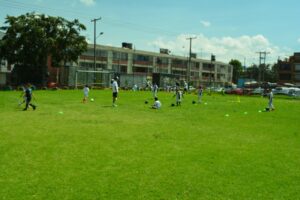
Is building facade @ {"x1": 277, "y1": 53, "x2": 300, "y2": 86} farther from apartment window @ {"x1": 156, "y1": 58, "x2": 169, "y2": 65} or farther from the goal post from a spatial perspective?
the goal post

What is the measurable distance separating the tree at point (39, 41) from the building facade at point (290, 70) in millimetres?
A: 75607

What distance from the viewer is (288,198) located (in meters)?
7.92

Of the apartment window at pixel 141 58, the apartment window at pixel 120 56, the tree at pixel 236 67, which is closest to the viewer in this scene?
the apartment window at pixel 120 56

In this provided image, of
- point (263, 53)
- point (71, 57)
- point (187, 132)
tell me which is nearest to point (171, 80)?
point (71, 57)

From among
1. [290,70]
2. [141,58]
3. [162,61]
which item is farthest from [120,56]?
[290,70]

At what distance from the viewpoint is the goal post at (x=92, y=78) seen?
63.9 metres

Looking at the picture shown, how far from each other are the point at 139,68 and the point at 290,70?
43.0 metres

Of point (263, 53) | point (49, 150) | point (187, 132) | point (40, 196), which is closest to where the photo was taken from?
point (40, 196)

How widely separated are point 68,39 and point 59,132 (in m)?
47.5

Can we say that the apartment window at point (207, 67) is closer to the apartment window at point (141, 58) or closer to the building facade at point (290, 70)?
the building facade at point (290, 70)

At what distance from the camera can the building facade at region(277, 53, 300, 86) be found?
119 m

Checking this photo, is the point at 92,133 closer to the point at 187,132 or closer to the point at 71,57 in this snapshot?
the point at 187,132

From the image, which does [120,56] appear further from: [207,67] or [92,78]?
[92,78]

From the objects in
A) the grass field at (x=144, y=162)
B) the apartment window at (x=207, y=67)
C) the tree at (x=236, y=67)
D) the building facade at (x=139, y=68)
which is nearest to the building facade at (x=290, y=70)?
the building facade at (x=139, y=68)
